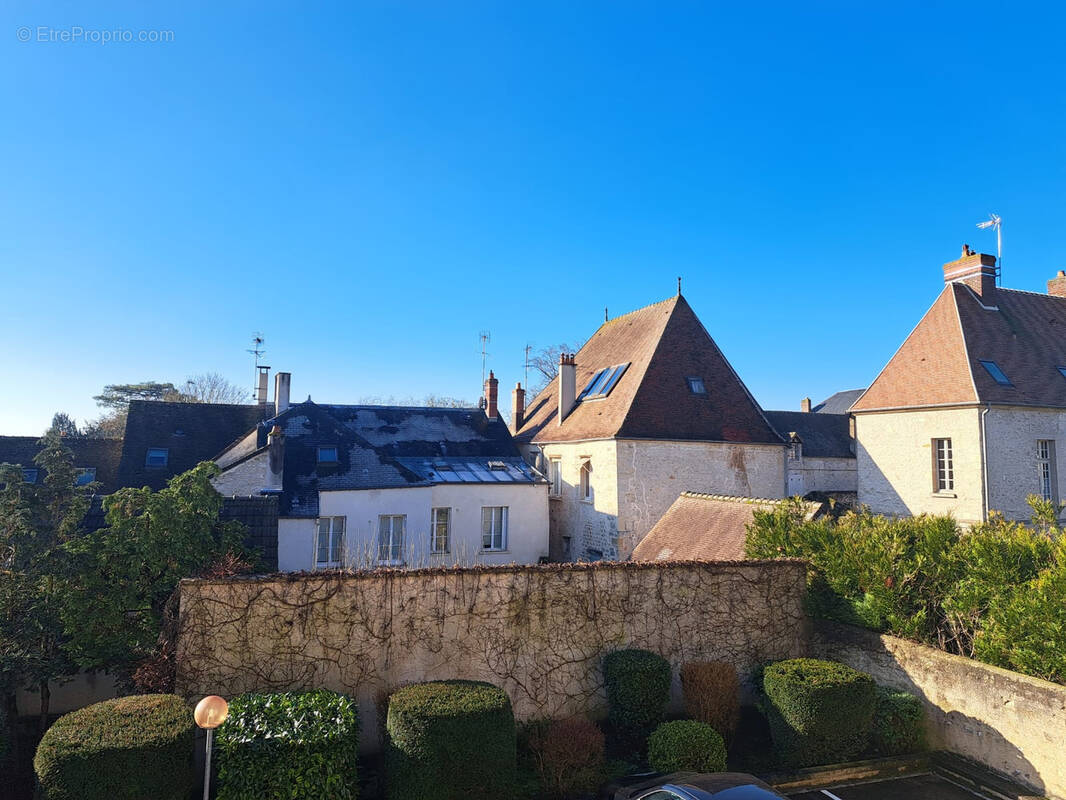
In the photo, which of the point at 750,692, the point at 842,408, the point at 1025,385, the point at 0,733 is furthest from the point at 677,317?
the point at 842,408

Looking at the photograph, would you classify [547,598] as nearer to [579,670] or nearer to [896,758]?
[579,670]

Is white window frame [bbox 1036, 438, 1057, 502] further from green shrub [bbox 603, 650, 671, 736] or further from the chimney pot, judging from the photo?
green shrub [bbox 603, 650, 671, 736]

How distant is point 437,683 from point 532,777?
63.7 inches

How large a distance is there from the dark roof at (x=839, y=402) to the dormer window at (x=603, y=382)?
77.3 feet

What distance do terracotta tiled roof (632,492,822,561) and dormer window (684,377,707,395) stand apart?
5804 millimetres

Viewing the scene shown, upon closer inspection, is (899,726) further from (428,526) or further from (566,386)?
(566,386)

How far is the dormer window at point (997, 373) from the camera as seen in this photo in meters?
20.0

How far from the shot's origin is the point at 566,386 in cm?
2439

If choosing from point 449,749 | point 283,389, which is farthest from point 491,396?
point 449,749

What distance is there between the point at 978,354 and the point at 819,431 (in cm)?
1313

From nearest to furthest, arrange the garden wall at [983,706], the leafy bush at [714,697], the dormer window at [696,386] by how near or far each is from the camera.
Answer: the garden wall at [983,706] < the leafy bush at [714,697] < the dormer window at [696,386]

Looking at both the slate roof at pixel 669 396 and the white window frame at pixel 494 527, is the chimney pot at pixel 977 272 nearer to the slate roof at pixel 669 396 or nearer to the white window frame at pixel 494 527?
the slate roof at pixel 669 396

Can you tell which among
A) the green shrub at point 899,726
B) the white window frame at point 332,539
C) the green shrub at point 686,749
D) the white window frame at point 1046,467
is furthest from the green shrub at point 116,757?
the white window frame at point 1046,467

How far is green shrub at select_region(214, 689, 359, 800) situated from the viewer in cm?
660
